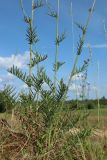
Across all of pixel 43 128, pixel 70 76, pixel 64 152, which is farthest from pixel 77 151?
pixel 70 76

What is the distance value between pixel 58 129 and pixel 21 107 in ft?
1.21

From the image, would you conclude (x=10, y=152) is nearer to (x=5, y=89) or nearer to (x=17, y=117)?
(x=17, y=117)

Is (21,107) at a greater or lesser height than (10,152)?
greater

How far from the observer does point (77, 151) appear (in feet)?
14.3

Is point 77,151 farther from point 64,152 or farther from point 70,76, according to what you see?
point 70,76

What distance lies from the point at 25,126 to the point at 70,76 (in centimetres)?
59

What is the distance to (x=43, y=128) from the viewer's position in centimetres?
422

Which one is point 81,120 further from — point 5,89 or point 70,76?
point 5,89

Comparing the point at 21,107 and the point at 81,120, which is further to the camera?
the point at 81,120

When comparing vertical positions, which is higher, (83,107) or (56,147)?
(83,107)

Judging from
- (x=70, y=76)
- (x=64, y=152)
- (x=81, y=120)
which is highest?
(x=70, y=76)

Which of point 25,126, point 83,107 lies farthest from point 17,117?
point 83,107

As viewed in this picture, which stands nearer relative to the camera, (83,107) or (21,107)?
(21,107)

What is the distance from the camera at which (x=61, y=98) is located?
4234 millimetres
